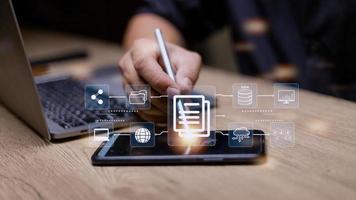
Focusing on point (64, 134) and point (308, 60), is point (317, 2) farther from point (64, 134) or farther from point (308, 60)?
point (64, 134)

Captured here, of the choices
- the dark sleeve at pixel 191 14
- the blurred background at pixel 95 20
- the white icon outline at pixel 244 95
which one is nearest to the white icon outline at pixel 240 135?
the white icon outline at pixel 244 95

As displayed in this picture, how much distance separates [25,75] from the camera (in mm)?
583

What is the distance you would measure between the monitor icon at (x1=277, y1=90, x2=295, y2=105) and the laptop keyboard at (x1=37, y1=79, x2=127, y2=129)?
0.80ft

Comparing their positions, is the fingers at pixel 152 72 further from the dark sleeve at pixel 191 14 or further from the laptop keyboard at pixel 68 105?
the dark sleeve at pixel 191 14

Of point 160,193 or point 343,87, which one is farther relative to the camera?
point 343,87

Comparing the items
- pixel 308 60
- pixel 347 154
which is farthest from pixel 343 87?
pixel 347 154

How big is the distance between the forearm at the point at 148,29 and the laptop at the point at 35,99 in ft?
0.51

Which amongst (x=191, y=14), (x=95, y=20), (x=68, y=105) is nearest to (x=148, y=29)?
(x=191, y=14)

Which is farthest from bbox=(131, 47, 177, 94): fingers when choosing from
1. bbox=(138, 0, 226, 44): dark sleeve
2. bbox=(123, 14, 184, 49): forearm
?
bbox=(138, 0, 226, 44): dark sleeve

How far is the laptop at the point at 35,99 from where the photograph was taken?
22.4 inches

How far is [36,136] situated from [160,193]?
0.26 metres

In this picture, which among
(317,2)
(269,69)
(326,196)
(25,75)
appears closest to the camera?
(326,196)

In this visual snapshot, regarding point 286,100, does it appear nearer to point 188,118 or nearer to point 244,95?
point 244,95

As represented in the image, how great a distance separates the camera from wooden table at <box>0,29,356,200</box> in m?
0.48
